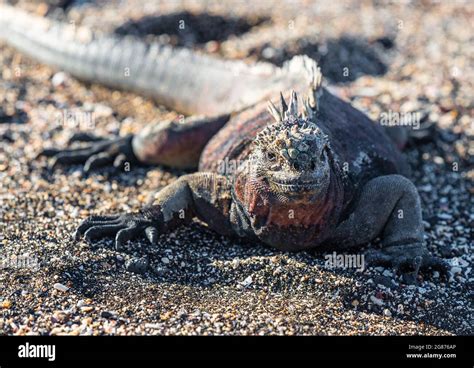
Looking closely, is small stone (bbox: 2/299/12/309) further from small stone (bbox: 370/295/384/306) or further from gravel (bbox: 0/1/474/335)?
small stone (bbox: 370/295/384/306)

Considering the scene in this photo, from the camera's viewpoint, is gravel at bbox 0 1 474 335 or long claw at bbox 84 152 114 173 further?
long claw at bbox 84 152 114 173

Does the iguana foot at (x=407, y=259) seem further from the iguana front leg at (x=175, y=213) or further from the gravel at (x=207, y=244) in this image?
the iguana front leg at (x=175, y=213)

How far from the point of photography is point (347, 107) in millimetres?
5438

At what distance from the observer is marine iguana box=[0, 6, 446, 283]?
4.13 m

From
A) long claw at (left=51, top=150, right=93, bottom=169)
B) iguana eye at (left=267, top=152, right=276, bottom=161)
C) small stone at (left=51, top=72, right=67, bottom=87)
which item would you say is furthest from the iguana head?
small stone at (left=51, top=72, right=67, bottom=87)

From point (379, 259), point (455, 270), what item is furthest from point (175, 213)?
point (455, 270)

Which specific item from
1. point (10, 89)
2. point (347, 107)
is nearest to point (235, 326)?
point (347, 107)

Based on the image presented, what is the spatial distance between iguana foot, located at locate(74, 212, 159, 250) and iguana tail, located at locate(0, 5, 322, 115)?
4.63ft

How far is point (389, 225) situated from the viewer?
4.68m

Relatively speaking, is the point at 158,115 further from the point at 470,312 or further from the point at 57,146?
the point at 470,312

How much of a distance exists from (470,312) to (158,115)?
3831 mm

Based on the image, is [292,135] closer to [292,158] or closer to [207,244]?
[292,158]

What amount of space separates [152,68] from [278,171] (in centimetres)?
351
